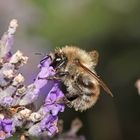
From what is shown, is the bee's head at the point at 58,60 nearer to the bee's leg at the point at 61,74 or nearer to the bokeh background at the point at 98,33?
the bee's leg at the point at 61,74

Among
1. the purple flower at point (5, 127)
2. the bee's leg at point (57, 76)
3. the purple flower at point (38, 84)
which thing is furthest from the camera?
the bee's leg at point (57, 76)

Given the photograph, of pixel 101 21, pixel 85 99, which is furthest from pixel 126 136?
pixel 85 99

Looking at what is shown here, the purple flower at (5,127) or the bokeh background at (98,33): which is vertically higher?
the bokeh background at (98,33)

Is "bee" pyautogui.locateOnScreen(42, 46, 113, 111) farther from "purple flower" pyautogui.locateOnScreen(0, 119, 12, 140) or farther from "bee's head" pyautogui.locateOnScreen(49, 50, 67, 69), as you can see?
"purple flower" pyautogui.locateOnScreen(0, 119, 12, 140)

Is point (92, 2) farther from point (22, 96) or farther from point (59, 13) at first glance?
point (22, 96)

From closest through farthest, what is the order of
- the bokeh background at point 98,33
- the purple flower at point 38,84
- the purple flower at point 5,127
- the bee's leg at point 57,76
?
1. the purple flower at point 5,127
2. the purple flower at point 38,84
3. the bee's leg at point 57,76
4. the bokeh background at point 98,33

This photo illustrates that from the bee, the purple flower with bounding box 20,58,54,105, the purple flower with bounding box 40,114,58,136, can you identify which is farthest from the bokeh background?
the purple flower with bounding box 40,114,58,136

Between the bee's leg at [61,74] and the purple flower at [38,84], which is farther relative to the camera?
the bee's leg at [61,74]

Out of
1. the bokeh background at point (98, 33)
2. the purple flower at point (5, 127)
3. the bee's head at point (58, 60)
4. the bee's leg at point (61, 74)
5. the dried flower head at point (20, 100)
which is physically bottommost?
the purple flower at point (5, 127)

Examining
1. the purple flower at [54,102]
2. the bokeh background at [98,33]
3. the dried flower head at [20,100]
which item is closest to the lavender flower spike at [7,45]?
the dried flower head at [20,100]

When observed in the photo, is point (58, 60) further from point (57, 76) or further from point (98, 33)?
point (98, 33)
